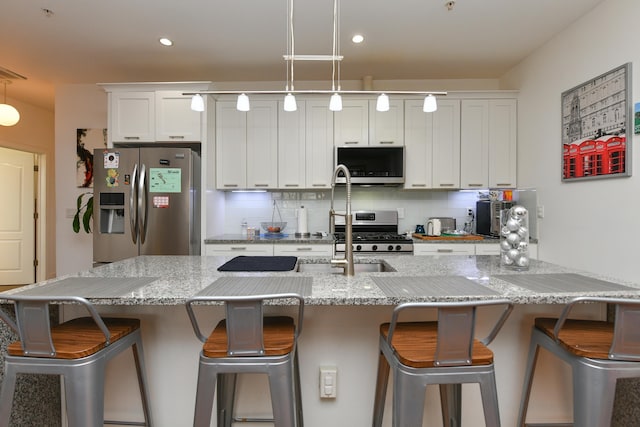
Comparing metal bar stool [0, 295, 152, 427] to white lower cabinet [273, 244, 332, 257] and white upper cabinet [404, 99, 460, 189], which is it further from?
white upper cabinet [404, 99, 460, 189]

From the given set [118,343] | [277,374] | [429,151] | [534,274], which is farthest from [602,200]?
[118,343]

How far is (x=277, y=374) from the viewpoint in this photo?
3.86 feet

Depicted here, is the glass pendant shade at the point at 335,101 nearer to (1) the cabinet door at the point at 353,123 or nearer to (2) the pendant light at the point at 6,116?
(1) the cabinet door at the point at 353,123

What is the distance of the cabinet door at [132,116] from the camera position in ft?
11.2

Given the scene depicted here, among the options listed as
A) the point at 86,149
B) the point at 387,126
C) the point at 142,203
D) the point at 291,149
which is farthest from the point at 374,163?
the point at 86,149

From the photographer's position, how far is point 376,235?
3.53m

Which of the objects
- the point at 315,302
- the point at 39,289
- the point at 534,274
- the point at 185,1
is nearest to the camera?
the point at 315,302

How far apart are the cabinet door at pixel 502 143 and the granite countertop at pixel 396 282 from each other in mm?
1793

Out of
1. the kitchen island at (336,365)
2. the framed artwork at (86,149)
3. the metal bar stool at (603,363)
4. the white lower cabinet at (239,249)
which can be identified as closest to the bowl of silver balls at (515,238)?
the kitchen island at (336,365)

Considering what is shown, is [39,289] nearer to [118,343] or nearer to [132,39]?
[118,343]

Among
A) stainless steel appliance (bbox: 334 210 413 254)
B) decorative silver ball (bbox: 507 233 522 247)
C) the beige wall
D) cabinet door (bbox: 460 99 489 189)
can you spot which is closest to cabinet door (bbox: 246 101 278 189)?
stainless steel appliance (bbox: 334 210 413 254)

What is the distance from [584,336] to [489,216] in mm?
2393

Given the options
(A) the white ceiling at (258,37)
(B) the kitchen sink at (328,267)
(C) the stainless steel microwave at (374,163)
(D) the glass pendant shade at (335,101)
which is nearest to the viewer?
(D) the glass pendant shade at (335,101)

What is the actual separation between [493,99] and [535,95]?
0.42 meters
